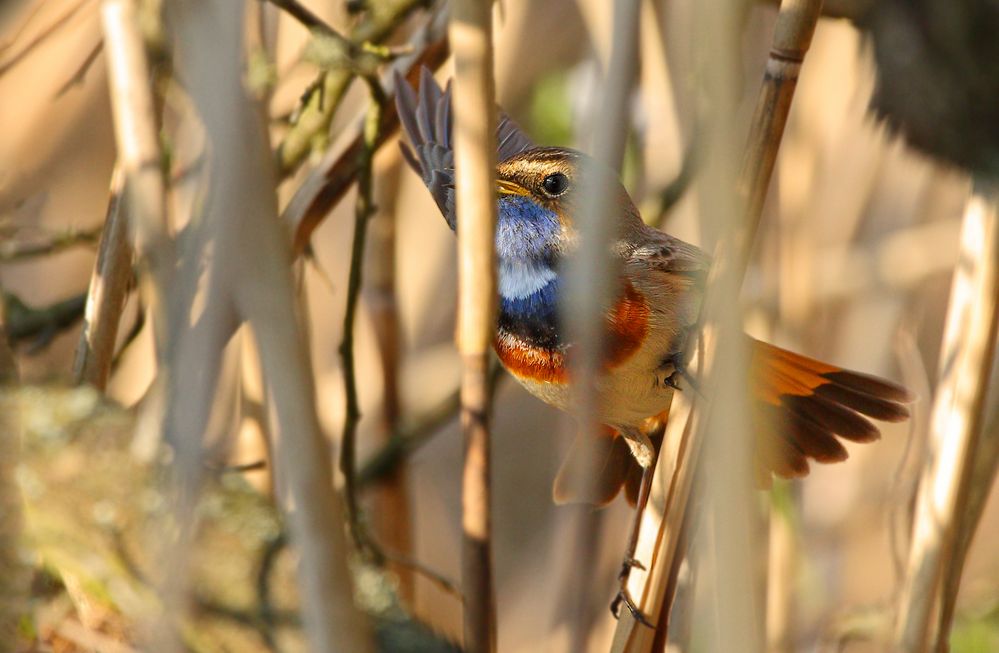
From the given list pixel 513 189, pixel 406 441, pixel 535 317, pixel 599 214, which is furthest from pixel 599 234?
pixel 406 441

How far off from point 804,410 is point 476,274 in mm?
722

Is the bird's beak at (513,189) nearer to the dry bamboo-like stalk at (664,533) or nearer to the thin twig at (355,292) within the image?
the thin twig at (355,292)

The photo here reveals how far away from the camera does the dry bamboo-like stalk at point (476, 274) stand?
1.00 m

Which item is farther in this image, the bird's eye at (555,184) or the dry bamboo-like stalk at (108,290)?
the bird's eye at (555,184)

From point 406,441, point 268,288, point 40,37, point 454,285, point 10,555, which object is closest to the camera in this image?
point 268,288

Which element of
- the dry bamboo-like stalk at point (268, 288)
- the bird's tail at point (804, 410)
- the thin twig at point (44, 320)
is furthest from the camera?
the thin twig at point (44, 320)

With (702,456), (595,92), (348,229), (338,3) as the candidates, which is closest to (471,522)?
(702,456)

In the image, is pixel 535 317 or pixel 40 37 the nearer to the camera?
pixel 535 317

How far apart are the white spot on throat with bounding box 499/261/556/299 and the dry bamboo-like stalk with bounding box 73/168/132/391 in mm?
536

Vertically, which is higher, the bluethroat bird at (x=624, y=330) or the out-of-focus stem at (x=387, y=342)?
the bluethroat bird at (x=624, y=330)

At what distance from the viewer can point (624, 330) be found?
1.47 m

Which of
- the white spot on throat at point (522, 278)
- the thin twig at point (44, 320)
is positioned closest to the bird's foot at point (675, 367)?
the white spot on throat at point (522, 278)

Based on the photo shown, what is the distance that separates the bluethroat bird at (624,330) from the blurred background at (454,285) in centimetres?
23

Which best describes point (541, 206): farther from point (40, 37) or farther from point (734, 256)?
point (40, 37)
